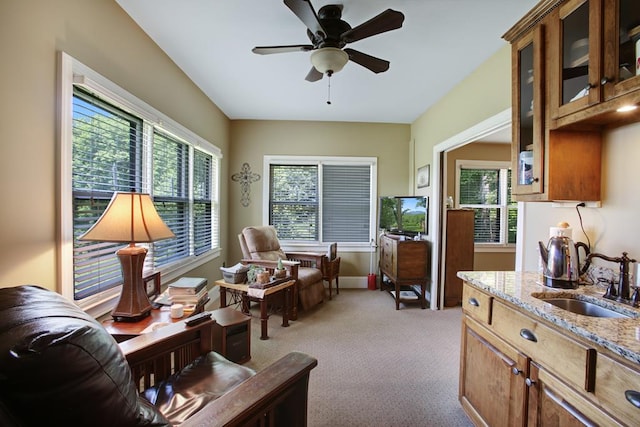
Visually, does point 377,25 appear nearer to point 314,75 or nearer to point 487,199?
point 314,75

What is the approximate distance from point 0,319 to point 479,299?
1.87 metres

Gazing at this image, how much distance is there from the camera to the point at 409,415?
5.89 ft

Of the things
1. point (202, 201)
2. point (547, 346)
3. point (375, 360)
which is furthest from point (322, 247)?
point (547, 346)

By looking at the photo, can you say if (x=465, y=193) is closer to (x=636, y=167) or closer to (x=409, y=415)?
(x=636, y=167)

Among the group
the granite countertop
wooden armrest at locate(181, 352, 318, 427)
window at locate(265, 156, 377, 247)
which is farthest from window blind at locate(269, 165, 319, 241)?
wooden armrest at locate(181, 352, 318, 427)

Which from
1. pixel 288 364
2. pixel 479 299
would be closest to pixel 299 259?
pixel 479 299

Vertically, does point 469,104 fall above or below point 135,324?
above

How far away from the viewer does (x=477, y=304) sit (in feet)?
5.31

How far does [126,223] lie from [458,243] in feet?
11.6

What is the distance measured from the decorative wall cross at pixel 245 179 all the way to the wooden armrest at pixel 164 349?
3160 mm

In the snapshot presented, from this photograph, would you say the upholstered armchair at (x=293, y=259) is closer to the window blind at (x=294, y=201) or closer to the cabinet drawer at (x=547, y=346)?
the window blind at (x=294, y=201)

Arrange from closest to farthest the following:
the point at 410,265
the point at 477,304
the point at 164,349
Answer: the point at 164,349
the point at 477,304
the point at 410,265

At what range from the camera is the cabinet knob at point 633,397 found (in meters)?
0.82

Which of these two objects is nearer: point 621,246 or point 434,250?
point 621,246
